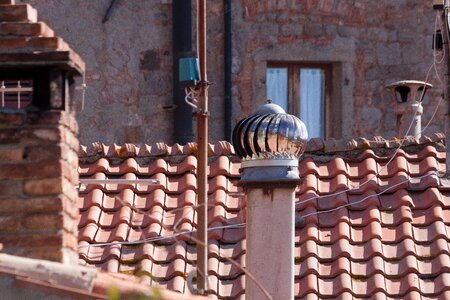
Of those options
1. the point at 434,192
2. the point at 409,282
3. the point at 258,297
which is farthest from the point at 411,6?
the point at 258,297

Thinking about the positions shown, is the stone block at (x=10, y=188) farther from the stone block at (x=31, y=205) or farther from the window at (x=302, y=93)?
the window at (x=302, y=93)

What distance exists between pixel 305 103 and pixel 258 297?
8607mm

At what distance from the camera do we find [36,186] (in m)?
6.20

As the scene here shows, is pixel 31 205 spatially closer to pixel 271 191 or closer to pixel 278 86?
pixel 271 191

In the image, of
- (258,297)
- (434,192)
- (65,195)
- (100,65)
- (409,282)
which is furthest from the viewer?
(100,65)

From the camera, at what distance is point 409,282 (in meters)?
9.96

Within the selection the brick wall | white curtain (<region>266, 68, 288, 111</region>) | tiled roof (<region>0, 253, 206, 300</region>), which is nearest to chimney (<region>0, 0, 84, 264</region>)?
the brick wall

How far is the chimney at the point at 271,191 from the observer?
30.0 ft

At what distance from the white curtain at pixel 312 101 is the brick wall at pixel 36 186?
11.2 metres

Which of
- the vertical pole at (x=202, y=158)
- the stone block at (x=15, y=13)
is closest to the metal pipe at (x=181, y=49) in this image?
the vertical pole at (x=202, y=158)

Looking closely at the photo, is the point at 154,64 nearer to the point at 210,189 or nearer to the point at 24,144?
the point at 210,189

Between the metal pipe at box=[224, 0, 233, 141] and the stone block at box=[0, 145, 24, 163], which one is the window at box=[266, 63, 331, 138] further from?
the stone block at box=[0, 145, 24, 163]

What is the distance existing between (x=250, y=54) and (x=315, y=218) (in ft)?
21.5

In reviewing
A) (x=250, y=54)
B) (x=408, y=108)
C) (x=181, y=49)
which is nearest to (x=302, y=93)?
(x=250, y=54)
